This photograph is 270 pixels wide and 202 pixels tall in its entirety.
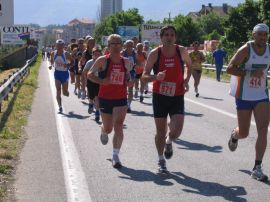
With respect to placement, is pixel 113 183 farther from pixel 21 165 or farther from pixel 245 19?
pixel 245 19

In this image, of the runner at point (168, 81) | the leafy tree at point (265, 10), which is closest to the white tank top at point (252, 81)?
the runner at point (168, 81)

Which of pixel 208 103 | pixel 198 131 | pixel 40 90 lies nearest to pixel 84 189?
pixel 198 131

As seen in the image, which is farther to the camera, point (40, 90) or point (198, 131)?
point (40, 90)

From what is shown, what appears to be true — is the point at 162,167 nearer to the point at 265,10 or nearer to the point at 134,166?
the point at 134,166

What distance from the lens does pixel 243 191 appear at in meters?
7.01

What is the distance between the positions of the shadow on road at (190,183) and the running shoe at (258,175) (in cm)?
43

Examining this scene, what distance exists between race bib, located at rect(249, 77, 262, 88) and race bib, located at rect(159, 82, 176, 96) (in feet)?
3.25

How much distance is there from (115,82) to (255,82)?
6.82ft

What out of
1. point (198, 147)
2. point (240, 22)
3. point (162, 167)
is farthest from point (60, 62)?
point (240, 22)

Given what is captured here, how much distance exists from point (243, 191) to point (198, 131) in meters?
5.10

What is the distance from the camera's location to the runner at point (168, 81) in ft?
25.9

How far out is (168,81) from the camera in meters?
7.90

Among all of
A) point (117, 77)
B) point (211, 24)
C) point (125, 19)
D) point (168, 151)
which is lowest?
point (168, 151)

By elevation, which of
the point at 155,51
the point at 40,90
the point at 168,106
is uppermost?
the point at 155,51
